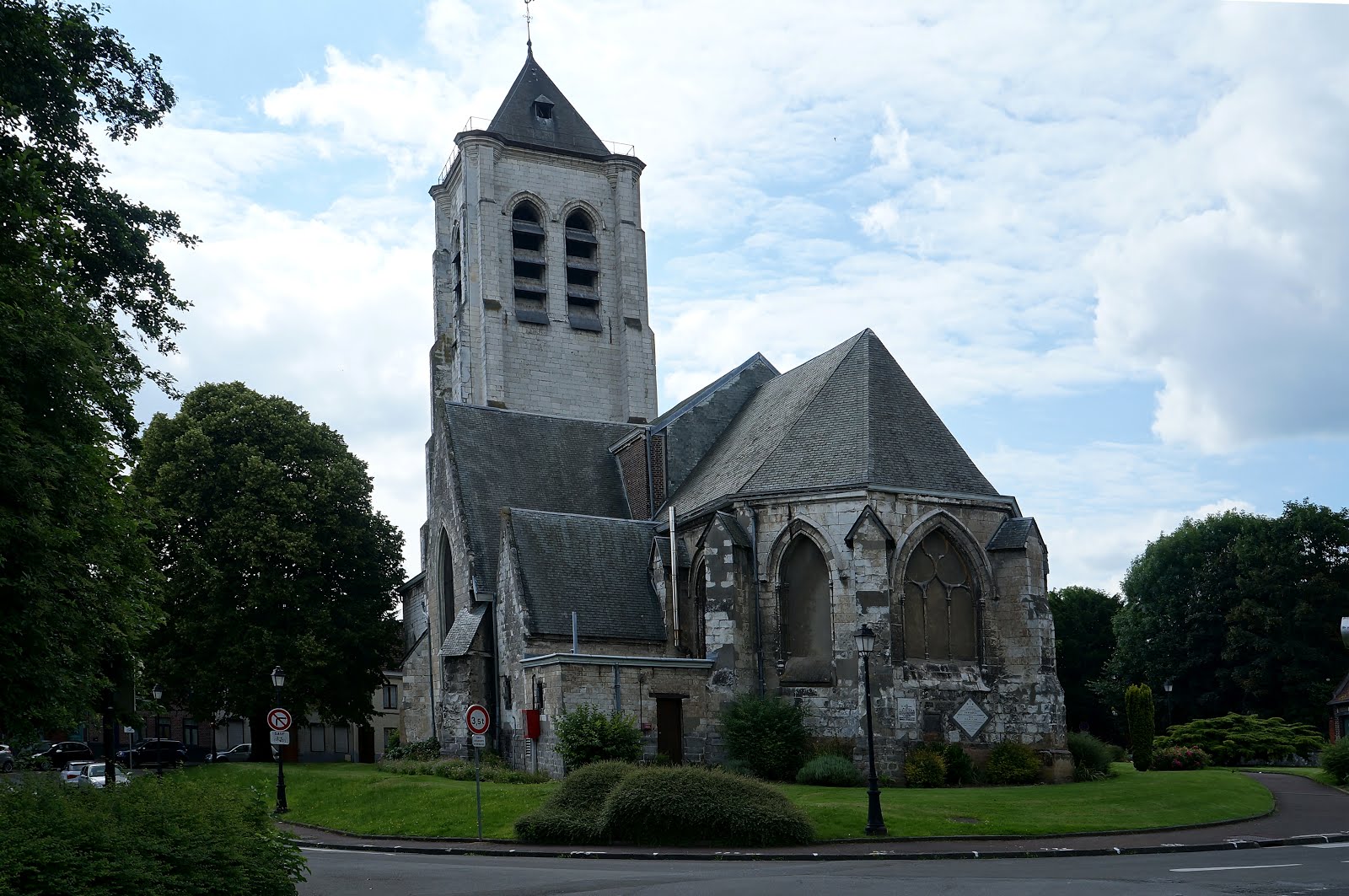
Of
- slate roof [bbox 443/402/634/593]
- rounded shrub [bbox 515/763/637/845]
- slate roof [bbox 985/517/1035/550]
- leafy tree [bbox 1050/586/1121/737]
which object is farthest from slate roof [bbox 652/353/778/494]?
leafy tree [bbox 1050/586/1121/737]

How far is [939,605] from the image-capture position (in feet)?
100.0

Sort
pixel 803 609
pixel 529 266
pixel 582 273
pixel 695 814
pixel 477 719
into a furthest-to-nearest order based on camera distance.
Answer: pixel 582 273 < pixel 529 266 < pixel 803 609 < pixel 477 719 < pixel 695 814

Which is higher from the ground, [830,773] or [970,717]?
[970,717]

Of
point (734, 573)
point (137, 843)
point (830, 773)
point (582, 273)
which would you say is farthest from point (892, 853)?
point (582, 273)

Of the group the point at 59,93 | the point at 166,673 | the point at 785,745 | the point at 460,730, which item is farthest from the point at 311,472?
the point at 59,93

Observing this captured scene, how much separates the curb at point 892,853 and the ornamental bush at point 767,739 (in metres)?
9.66

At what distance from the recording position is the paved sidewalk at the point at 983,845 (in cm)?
1841

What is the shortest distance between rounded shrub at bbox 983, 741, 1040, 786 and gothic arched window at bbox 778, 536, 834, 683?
437 cm

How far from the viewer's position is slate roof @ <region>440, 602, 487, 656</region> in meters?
33.0

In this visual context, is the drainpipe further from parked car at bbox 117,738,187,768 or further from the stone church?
parked car at bbox 117,738,187,768

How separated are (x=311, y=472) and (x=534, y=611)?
1438cm

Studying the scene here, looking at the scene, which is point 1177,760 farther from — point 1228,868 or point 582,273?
point 582,273

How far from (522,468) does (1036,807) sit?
1911 cm

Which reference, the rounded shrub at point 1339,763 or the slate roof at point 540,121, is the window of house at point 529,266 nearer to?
the slate roof at point 540,121
